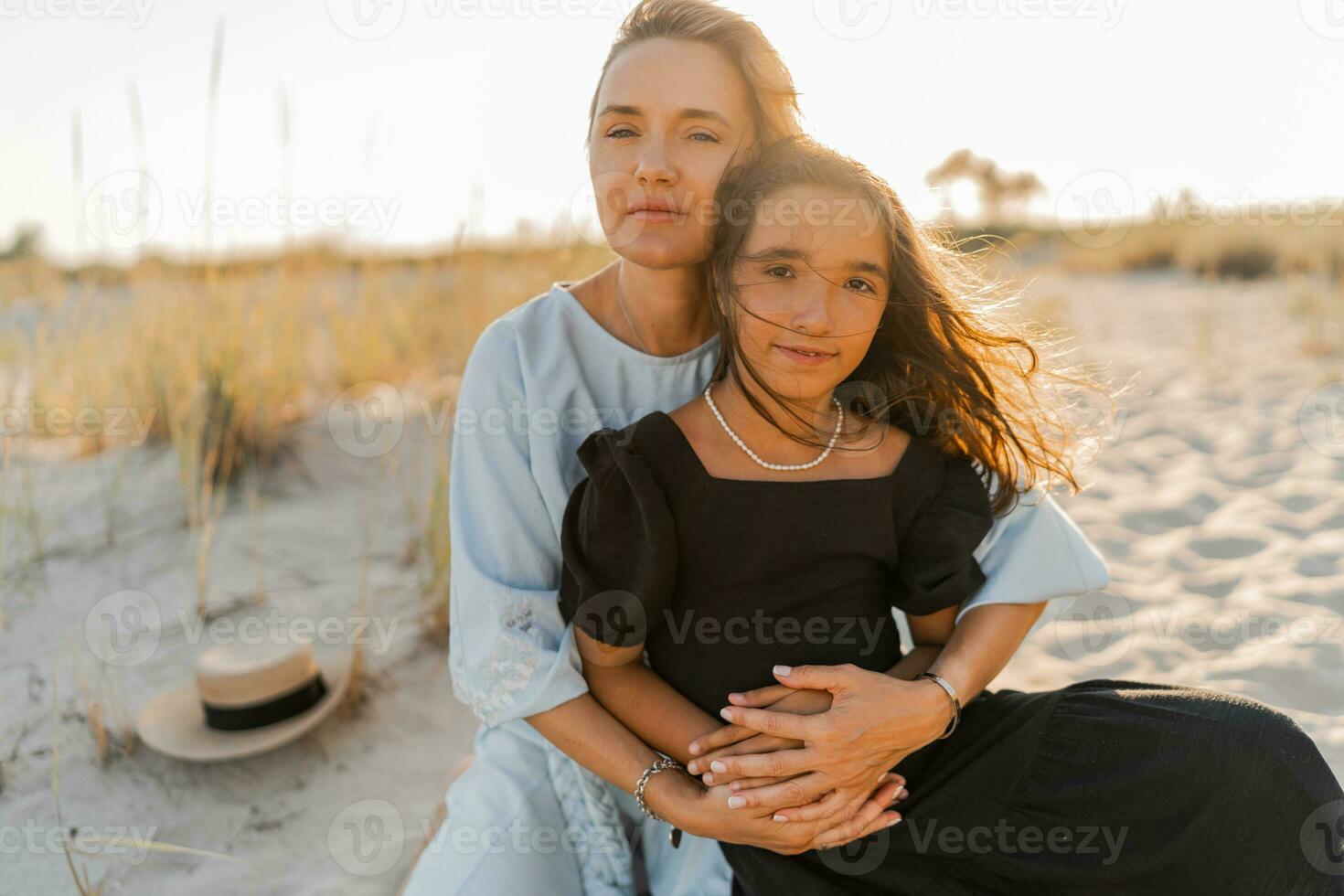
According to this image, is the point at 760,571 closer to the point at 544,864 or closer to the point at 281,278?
the point at 544,864

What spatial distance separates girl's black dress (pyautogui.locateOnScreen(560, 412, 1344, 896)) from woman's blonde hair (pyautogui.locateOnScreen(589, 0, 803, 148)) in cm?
73

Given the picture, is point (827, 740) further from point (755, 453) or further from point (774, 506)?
point (755, 453)

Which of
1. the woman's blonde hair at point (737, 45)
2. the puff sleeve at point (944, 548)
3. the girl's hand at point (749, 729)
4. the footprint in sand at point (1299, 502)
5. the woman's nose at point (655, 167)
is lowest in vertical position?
the footprint in sand at point (1299, 502)

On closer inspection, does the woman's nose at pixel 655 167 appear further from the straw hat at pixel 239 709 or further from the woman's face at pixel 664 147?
the straw hat at pixel 239 709

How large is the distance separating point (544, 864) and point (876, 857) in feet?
2.24

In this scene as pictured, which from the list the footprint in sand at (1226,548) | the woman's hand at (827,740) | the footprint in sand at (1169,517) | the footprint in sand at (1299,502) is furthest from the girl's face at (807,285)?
the footprint in sand at (1299,502)

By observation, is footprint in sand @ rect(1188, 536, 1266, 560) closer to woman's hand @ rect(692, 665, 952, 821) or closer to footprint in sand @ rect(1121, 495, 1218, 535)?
footprint in sand @ rect(1121, 495, 1218, 535)

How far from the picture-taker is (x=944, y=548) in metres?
1.75

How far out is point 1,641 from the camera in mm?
2910

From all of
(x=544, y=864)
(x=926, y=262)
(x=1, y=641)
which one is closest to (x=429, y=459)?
(x=1, y=641)

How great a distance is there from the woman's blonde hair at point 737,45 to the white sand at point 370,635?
1.98m

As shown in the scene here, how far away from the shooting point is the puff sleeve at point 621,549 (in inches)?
63.2

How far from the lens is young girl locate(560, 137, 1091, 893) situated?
64.7 inches

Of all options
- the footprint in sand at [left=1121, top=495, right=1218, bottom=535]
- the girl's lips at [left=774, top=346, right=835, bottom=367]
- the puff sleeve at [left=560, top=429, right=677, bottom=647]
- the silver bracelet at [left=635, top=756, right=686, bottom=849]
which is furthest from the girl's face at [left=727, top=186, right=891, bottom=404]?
the footprint in sand at [left=1121, top=495, right=1218, bottom=535]
